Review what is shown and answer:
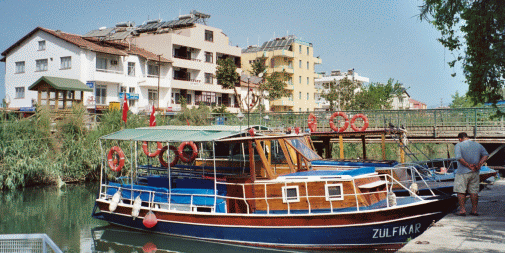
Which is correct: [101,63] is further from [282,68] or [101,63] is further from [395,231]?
[395,231]

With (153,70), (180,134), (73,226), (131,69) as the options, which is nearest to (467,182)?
(180,134)

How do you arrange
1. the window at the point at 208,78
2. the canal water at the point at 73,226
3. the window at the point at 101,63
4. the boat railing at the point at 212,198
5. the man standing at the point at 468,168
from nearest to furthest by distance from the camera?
the man standing at the point at 468,168 → the boat railing at the point at 212,198 → the canal water at the point at 73,226 → the window at the point at 101,63 → the window at the point at 208,78

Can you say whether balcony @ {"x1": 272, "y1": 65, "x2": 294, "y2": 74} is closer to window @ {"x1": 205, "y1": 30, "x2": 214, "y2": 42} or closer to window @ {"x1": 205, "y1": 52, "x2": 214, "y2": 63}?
window @ {"x1": 205, "y1": 30, "x2": 214, "y2": 42}

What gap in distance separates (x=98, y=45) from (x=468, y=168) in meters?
40.4

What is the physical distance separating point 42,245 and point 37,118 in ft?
78.9

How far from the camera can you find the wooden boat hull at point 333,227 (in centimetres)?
1185

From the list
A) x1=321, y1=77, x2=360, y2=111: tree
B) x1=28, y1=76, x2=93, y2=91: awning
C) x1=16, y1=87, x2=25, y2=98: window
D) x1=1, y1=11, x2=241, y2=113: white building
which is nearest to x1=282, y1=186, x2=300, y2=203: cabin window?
x1=28, y1=76, x2=93, y2=91: awning

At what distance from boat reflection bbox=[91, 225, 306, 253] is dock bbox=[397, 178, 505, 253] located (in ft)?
15.8

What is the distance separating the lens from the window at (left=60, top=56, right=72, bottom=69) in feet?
143

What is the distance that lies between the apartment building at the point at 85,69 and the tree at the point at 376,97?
22539mm

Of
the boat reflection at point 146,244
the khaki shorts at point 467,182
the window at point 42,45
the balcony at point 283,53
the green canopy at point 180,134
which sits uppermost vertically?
the balcony at point 283,53

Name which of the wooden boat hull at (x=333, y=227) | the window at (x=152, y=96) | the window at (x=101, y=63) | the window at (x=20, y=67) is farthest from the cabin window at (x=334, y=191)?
the window at (x=20, y=67)

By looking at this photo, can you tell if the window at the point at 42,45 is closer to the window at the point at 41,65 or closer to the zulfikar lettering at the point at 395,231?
the window at the point at 41,65

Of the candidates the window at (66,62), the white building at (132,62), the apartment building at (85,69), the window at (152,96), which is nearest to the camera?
the apartment building at (85,69)
